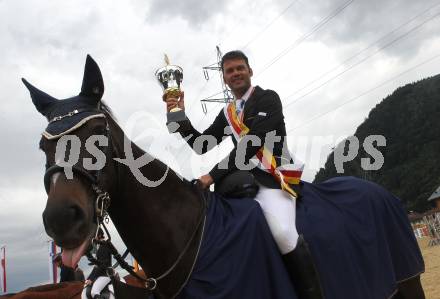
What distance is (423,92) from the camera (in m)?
87.1

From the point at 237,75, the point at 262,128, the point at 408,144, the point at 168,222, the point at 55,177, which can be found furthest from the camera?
the point at 408,144

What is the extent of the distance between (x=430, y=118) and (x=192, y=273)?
8426 cm

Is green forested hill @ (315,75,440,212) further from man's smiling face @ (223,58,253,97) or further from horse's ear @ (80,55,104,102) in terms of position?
horse's ear @ (80,55,104,102)

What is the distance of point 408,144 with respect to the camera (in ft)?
252

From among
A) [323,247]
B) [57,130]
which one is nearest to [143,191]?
[57,130]

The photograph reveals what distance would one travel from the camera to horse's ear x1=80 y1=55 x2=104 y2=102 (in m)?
2.94

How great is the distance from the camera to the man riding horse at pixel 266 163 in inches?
130

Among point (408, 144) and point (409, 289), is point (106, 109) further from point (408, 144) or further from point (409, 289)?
point (408, 144)

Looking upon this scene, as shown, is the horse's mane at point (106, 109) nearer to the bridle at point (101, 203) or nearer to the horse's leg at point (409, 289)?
the bridle at point (101, 203)

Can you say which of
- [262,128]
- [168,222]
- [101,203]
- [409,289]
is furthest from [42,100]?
[409,289]

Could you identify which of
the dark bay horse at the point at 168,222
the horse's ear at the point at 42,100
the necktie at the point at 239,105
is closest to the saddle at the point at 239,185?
the dark bay horse at the point at 168,222

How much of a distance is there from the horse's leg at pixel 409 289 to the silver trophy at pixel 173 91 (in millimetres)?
2911

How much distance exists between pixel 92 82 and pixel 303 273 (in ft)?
7.15

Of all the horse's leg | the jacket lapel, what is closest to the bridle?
the jacket lapel
